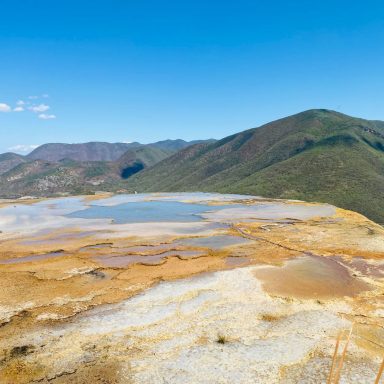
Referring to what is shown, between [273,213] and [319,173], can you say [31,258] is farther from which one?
[319,173]

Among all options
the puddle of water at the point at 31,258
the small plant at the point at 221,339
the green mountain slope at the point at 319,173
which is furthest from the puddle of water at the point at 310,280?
the green mountain slope at the point at 319,173

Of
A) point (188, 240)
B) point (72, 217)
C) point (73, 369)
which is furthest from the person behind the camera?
point (72, 217)

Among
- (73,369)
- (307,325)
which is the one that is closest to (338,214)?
(307,325)

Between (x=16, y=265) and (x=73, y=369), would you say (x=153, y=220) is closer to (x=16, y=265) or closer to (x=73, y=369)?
(x=16, y=265)

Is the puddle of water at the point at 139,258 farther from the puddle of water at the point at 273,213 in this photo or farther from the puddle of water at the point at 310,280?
the puddle of water at the point at 273,213

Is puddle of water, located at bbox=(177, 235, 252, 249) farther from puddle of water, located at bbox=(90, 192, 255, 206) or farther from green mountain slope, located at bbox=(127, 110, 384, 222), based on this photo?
green mountain slope, located at bbox=(127, 110, 384, 222)
